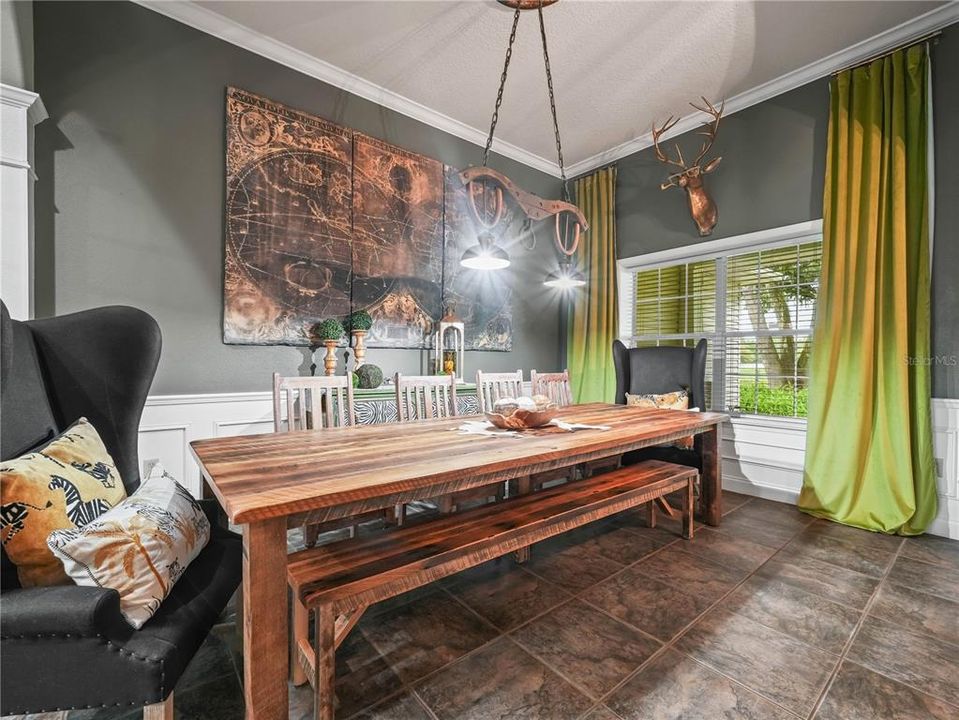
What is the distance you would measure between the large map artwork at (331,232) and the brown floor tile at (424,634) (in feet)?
6.71

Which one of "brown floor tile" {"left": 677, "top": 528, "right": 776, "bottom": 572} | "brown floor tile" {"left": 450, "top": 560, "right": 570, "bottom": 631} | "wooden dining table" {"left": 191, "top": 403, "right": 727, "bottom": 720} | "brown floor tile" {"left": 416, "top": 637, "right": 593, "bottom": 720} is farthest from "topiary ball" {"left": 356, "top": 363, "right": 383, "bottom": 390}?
"brown floor tile" {"left": 677, "top": 528, "right": 776, "bottom": 572}

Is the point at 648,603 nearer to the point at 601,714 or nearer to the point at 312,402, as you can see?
the point at 601,714

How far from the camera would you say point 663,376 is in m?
3.47

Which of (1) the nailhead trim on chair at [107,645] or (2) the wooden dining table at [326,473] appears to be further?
(2) the wooden dining table at [326,473]

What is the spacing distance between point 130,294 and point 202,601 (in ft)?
7.36

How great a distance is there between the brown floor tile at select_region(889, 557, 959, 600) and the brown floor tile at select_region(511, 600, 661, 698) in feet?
4.80

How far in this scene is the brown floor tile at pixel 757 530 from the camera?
253 cm

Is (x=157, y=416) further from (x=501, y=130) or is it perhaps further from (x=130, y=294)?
(x=501, y=130)

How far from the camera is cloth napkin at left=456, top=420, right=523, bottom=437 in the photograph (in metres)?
1.95

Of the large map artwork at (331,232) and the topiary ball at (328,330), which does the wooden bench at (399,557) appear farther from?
the large map artwork at (331,232)

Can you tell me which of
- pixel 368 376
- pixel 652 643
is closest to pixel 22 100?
pixel 368 376

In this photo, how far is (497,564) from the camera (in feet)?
7.16

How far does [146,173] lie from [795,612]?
4026 mm

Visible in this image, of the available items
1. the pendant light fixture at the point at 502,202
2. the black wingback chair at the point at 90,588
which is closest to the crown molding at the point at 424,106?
the pendant light fixture at the point at 502,202
